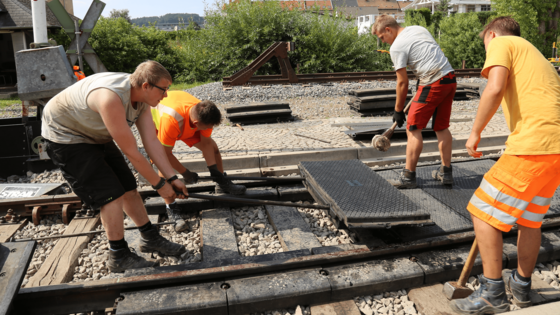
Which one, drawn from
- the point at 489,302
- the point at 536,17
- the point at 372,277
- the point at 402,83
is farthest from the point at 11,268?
the point at 536,17

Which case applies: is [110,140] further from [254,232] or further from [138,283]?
[254,232]

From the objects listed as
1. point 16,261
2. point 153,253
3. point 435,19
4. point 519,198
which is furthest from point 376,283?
point 435,19

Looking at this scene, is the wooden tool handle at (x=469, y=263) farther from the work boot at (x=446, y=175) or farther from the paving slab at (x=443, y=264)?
the work boot at (x=446, y=175)

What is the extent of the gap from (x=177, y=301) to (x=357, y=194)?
1.89 meters

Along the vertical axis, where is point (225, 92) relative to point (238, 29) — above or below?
below

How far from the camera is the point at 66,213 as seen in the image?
14.5ft

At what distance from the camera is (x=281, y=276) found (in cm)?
303

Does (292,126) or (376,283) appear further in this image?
(292,126)

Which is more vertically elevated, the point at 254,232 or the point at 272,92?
the point at 272,92

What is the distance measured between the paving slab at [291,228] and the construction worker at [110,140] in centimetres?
114

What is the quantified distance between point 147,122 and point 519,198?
284 centimetres

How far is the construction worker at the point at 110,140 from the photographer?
2820 millimetres

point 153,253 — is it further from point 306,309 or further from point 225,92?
point 225,92

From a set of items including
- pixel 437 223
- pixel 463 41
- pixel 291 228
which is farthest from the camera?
pixel 463 41
